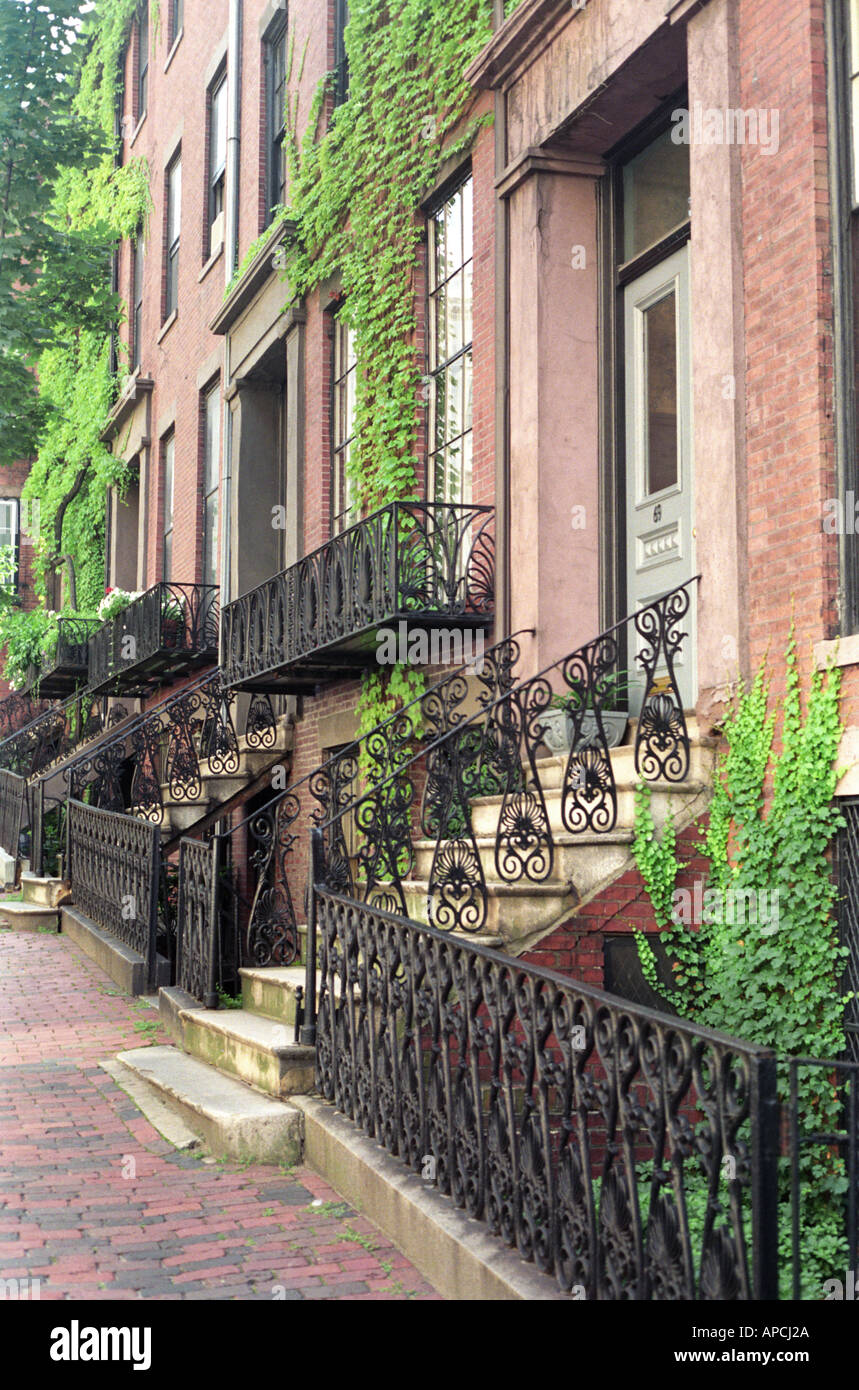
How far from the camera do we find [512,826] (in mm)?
7074

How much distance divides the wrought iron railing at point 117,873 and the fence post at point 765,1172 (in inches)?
321

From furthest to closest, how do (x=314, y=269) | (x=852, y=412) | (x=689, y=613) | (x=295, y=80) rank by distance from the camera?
(x=295, y=80) → (x=314, y=269) → (x=689, y=613) → (x=852, y=412)

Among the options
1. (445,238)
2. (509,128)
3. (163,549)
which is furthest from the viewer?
(163,549)

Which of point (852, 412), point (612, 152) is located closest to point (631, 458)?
point (612, 152)

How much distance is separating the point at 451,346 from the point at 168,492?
10.3 m

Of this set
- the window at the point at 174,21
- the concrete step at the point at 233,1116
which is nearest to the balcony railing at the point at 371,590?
the concrete step at the point at 233,1116

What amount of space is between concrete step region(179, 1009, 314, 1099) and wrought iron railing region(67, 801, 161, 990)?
2.41m

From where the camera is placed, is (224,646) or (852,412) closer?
(852,412)

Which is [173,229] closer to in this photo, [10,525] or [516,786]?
[10,525]

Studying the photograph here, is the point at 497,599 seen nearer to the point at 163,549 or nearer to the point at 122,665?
the point at 122,665

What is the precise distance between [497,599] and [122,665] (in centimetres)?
992

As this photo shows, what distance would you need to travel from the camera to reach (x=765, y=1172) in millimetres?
3328

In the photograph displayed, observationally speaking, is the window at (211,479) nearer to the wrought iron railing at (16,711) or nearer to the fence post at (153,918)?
the fence post at (153,918)

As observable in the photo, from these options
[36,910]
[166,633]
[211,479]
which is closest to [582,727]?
[36,910]
